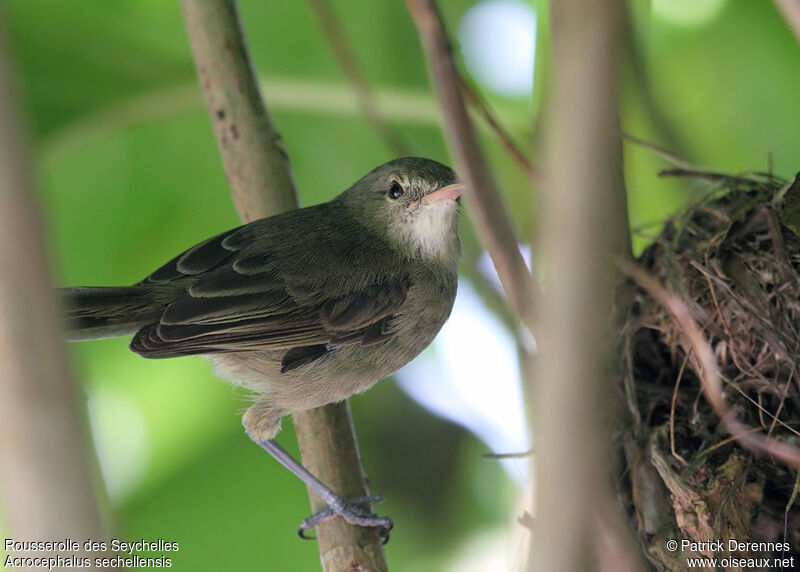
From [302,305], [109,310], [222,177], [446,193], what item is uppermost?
[222,177]

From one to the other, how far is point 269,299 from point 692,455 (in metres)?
1.26

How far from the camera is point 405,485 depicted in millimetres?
3240

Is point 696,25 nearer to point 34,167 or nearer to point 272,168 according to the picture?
point 272,168

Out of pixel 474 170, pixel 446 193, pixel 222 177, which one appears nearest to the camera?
pixel 474 170

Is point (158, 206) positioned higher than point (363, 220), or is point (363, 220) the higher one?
point (158, 206)

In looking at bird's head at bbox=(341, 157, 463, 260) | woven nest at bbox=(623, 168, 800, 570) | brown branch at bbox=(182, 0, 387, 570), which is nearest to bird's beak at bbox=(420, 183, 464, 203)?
bird's head at bbox=(341, 157, 463, 260)

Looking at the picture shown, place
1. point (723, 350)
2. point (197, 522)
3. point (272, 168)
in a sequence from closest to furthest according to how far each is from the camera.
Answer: point (723, 350) → point (272, 168) → point (197, 522)

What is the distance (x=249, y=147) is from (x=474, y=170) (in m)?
1.70

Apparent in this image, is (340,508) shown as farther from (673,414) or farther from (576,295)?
(576,295)

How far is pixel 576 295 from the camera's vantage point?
48 cm

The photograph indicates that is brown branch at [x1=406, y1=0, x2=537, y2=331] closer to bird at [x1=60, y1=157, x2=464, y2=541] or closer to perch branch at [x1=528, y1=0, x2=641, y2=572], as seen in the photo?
perch branch at [x1=528, y1=0, x2=641, y2=572]

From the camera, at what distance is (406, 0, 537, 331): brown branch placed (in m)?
0.72

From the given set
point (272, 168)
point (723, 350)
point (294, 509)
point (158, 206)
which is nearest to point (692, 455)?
point (723, 350)

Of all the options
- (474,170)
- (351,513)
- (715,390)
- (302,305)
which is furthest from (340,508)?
(474,170)
